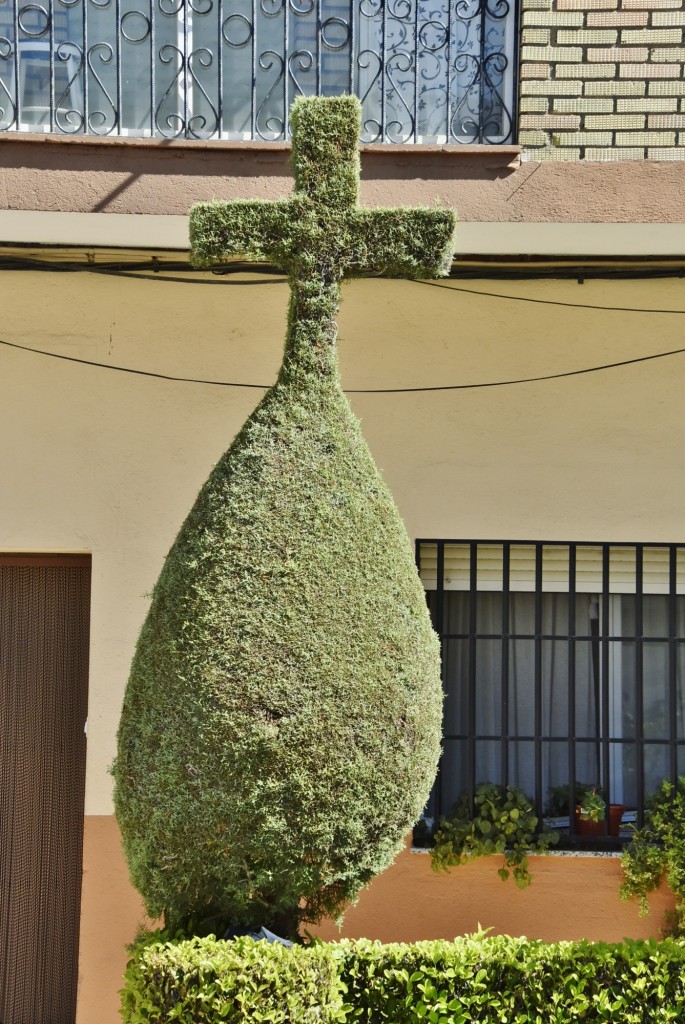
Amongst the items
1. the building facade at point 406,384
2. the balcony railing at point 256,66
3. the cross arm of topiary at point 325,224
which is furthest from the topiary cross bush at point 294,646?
the balcony railing at point 256,66

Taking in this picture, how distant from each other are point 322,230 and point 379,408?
169 centimetres

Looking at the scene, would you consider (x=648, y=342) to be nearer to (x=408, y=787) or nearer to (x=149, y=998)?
(x=408, y=787)

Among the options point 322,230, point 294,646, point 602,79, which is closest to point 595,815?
point 294,646

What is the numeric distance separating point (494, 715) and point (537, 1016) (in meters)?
1.77

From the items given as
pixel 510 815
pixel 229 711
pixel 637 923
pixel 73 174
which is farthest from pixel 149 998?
pixel 73 174

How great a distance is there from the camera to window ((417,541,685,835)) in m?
5.42

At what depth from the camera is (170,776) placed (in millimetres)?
3449

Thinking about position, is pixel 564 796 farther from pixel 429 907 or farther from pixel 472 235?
pixel 472 235

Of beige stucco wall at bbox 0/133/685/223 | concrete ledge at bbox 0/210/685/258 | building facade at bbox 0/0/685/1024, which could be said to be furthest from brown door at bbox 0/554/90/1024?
beige stucco wall at bbox 0/133/685/223

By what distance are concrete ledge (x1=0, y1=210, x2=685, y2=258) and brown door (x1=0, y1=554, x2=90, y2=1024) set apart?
1.58 m

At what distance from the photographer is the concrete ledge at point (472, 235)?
4.89 meters

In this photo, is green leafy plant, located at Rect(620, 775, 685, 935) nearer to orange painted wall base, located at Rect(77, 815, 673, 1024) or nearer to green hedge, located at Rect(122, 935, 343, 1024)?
orange painted wall base, located at Rect(77, 815, 673, 1024)

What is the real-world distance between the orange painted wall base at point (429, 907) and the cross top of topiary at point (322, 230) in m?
2.71

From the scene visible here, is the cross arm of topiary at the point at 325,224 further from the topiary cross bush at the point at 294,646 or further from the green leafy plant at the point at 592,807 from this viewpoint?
the green leafy plant at the point at 592,807
